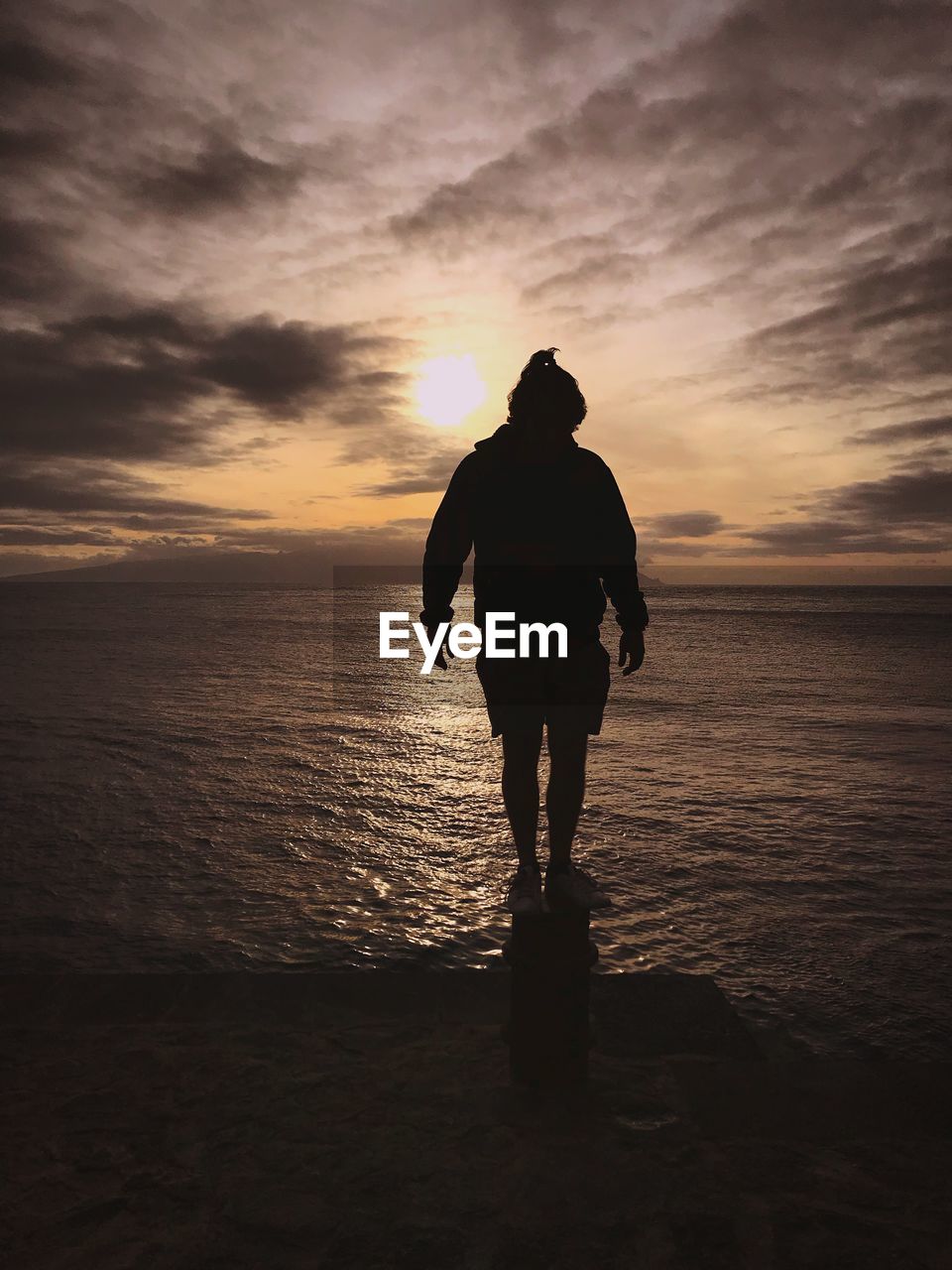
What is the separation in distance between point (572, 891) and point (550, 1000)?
407 mm

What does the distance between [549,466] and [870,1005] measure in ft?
9.36

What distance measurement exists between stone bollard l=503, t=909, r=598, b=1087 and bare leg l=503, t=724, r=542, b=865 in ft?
1.31

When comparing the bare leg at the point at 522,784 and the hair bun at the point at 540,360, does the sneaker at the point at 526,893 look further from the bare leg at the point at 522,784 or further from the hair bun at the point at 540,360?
the hair bun at the point at 540,360

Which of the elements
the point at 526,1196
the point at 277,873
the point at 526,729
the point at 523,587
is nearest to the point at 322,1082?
the point at 526,1196

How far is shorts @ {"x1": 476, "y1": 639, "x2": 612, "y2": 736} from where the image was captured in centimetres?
331

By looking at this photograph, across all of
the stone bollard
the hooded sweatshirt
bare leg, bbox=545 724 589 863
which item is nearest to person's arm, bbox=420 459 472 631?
the hooded sweatshirt

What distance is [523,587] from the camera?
3365 millimetres

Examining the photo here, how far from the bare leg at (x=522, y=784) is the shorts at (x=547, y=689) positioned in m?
0.06

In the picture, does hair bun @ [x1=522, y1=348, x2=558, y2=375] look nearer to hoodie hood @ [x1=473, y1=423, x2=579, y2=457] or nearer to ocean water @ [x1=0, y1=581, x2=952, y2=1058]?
hoodie hood @ [x1=473, y1=423, x2=579, y2=457]

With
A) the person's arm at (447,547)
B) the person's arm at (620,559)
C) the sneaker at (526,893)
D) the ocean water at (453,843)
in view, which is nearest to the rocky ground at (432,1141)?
the ocean water at (453,843)

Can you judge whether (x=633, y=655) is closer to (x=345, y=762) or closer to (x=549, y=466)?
(x=549, y=466)

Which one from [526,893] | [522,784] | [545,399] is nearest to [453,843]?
[522,784]

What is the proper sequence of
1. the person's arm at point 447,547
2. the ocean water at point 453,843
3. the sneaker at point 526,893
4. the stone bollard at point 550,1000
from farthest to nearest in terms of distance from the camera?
the ocean water at point 453,843, the person's arm at point 447,547, the sneaker at point 526,893, the stone bollard at point 550,1000

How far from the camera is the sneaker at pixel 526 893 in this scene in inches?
122
